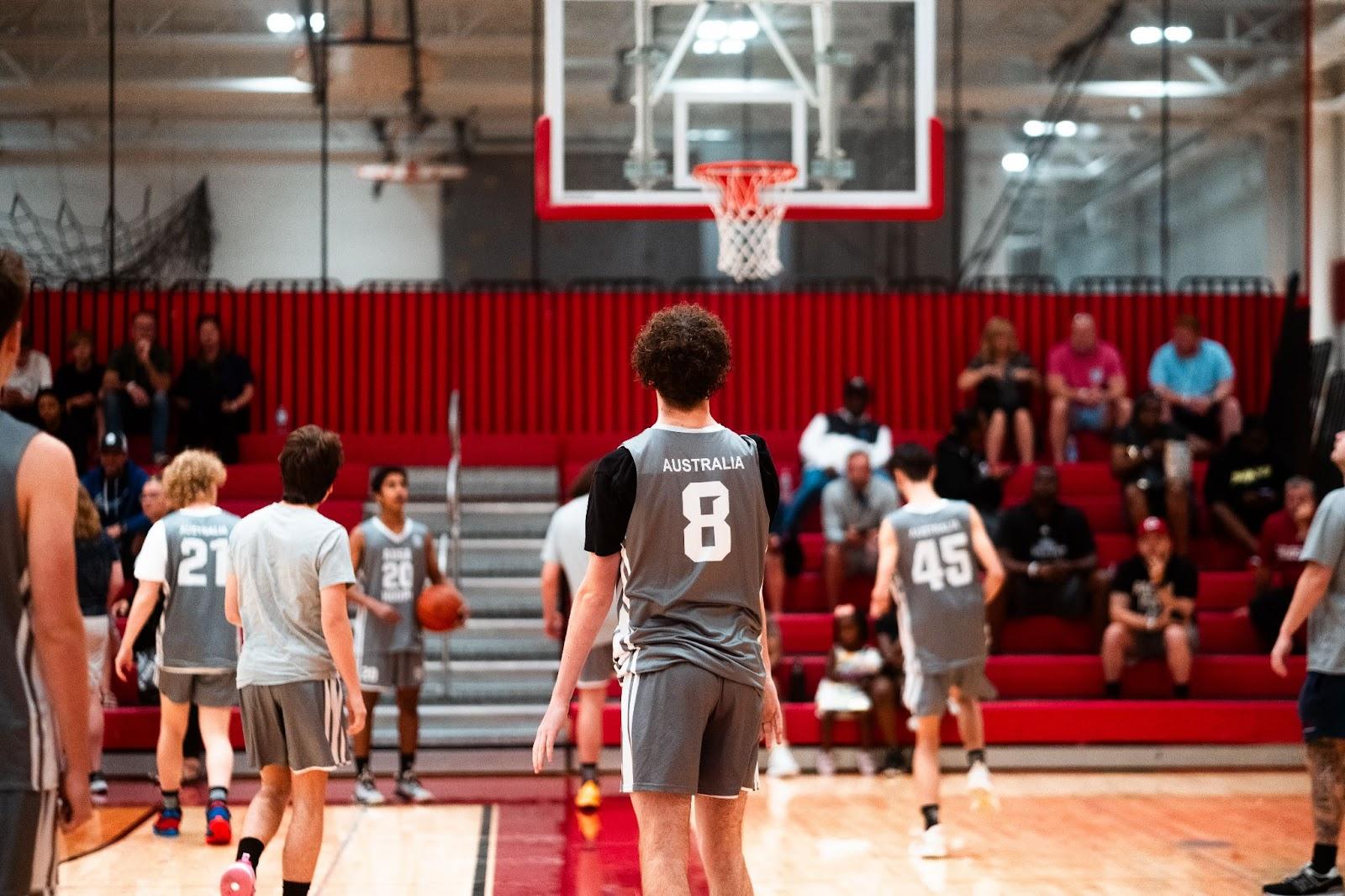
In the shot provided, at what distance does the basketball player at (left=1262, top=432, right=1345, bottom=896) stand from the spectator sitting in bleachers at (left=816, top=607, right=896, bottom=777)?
375 cm

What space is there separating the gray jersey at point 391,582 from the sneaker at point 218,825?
56.7 inches

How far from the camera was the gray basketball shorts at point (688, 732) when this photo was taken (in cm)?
386

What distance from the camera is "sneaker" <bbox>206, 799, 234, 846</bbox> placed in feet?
24.5

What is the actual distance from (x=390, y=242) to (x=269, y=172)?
1362 millimetres

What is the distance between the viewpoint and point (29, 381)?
1260cm

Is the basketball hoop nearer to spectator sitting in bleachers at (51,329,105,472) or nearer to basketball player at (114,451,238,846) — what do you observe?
basketball player at (114,451,238,846)

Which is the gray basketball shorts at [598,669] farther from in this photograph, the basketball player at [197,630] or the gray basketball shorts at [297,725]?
the gray basketball shorts at [297,725]

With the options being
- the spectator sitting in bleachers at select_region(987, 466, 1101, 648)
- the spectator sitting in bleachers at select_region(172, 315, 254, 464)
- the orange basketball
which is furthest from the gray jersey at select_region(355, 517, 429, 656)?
the spectator sitting in bleachers at select_region(172, 315, 254, 464)

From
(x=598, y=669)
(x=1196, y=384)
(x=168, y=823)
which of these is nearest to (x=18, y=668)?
(x=168, y=823)

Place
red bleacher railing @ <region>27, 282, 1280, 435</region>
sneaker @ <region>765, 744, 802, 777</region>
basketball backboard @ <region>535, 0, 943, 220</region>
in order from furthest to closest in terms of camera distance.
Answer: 1. red bleacher railing @ <region>27, 282, 1280, 435</region>
2. sneaker @ <region>765, 744, 802, 777</region>
3. basketball backboard @ <region>535, 0, 943, 220</region>

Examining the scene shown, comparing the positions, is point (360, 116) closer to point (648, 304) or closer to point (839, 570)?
point (648, 304)

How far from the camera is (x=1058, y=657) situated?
1077 centimetres

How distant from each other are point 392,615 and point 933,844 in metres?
3.17

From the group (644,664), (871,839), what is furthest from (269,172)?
(644,664)
